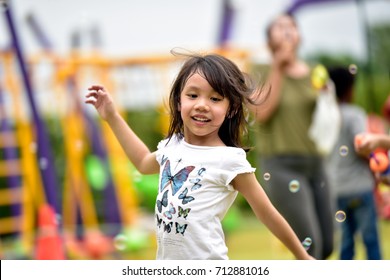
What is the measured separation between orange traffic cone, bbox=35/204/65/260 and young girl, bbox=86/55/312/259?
168 centimetres

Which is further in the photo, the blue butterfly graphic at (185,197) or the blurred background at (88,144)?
the blurred background at (88,144)

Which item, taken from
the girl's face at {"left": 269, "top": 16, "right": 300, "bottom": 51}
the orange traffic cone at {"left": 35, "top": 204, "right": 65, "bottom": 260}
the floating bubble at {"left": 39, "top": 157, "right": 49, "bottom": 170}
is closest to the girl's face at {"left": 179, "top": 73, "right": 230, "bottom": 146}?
the girl's face at {"left": 269, "top": 16, "right": 300, "bottom": 51}

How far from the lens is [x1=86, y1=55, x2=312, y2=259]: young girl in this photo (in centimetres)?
215

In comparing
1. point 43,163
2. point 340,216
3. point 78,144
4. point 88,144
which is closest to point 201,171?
point 340,216

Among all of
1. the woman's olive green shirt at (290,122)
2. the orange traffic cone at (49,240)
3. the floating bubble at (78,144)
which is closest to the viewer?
the woman's olive green shirt at (290,122)

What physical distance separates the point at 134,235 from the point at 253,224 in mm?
2097

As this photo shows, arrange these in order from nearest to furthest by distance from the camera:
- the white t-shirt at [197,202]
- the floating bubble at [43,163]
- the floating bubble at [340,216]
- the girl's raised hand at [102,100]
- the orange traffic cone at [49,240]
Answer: the white t-shirt at [197,202]
the girl's raised hand at [102,100]
the floating bubble at [340,216]
the orange traffic cone at [49,240]
the floating bubble at [43,163]

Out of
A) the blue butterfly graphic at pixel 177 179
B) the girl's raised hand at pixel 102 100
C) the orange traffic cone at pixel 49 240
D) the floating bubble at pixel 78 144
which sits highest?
the girl's raised hand at pixel 102 100

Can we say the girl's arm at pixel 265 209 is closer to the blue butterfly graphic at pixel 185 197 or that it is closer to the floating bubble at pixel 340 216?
the blue butterfly graphic at pixel 185 197

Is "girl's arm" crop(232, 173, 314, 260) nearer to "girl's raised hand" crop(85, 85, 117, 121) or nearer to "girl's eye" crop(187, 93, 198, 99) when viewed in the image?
"girl's eye" crop(187, 93, 198, 99)

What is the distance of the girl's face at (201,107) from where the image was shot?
7.16 ft

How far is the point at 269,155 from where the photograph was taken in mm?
3666

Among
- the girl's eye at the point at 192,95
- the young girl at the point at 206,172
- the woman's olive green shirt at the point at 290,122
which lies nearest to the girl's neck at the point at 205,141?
the young girl at the point at 206,172

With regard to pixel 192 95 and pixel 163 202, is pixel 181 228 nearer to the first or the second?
pixel 163 202
